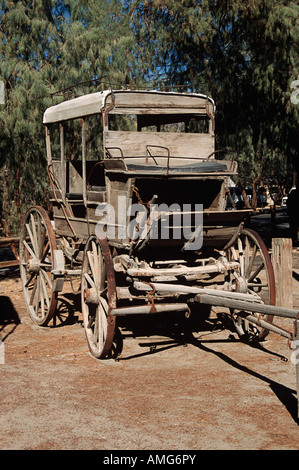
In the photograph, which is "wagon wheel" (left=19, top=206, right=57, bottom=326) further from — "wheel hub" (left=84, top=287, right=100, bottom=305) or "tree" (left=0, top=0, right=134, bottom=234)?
"tree" (left=0, top=0, right=134, bottom=234)

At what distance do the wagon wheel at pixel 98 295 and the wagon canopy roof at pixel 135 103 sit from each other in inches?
64.7

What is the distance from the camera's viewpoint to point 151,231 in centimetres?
599

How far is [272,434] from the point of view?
4434mm

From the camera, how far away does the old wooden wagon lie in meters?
6.09

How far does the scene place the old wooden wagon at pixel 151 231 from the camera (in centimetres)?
609

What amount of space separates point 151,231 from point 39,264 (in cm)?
294

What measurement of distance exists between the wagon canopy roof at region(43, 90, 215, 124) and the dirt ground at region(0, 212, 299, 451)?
9.63ft

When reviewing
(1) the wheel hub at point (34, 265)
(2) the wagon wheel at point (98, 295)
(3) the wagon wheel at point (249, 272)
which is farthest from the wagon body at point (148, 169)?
(1) the wheel hub at point (34, 265)

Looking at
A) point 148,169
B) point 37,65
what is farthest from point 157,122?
point 37,65

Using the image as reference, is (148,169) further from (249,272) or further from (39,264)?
(39,264)

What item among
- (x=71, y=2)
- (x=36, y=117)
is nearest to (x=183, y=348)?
(x=36, y=117)

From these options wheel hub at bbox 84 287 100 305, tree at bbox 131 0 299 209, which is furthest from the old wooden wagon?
tree at bbox 131 0 299 209

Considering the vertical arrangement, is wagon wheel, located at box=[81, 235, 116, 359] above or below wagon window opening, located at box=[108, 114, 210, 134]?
below

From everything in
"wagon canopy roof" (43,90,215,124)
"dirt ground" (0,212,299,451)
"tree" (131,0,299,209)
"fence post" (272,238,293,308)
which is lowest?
"dirt ground" (0,212,299,451)
